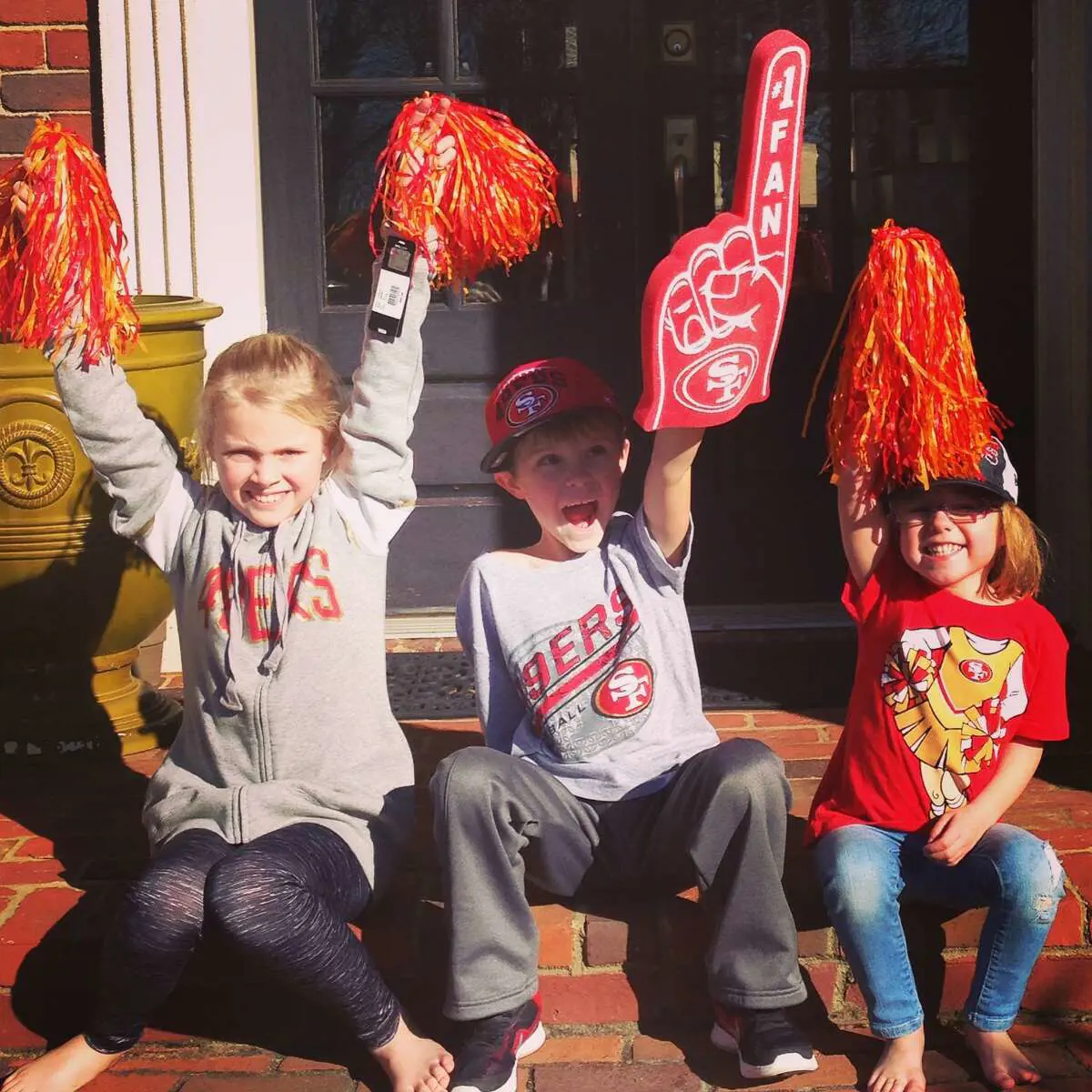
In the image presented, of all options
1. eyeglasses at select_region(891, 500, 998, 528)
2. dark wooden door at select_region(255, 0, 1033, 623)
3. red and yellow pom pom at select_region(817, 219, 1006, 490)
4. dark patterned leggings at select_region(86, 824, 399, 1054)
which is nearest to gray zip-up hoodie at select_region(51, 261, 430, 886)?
dark patterned leggings at select_region(86, 824, 399, 1054)

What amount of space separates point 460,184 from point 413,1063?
1.39 metres

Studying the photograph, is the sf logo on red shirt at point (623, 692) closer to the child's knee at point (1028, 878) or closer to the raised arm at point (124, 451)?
the child's knee at point (1028, 878)

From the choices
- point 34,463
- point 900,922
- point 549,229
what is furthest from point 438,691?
point 900,922

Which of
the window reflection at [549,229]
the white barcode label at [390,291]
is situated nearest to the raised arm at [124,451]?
the white barcode label at [390,291]

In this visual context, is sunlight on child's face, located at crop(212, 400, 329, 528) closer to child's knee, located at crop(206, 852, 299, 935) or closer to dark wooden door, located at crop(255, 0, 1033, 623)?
child's knee, located at crop(206, 852, 299, 935)

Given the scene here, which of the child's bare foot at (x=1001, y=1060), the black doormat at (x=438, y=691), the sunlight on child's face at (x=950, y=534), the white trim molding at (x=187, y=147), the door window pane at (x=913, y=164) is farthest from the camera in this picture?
the door window pane at (x=913, y=164)

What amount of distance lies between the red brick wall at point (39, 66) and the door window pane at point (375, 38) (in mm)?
603

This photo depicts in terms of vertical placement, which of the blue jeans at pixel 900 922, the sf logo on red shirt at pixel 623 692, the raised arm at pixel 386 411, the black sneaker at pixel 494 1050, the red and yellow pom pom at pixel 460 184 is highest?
the red and yellow pom pom at pixel 460 184

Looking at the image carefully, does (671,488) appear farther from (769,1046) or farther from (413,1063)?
(413,1063)

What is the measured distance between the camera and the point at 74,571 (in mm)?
3600

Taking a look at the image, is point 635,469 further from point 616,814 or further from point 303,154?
point 616,814

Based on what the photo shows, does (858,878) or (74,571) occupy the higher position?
(74,571)

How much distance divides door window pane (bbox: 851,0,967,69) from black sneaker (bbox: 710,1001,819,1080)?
2.70m

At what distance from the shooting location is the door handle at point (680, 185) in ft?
14.3
